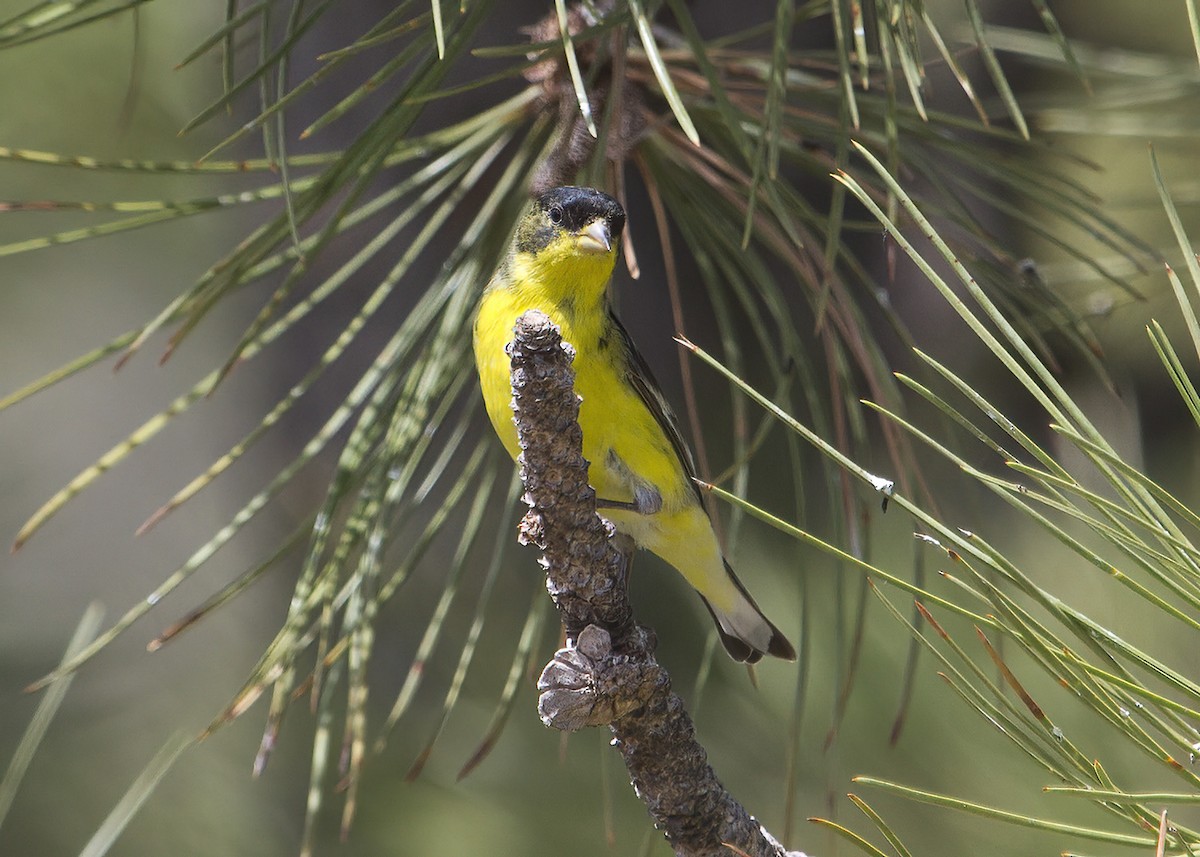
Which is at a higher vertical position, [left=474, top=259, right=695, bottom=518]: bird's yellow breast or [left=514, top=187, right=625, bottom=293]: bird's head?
[left=514, top=187, right=625, bottom=293]: bird's head

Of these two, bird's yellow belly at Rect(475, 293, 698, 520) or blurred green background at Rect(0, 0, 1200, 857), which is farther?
blurred green background at Rect(0, 0, 1200, 857)

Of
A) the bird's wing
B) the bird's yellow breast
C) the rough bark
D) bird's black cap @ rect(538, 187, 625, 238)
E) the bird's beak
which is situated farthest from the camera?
the bird's wing

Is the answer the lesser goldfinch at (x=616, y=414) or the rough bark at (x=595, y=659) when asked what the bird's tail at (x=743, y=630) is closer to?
the lesser goldfinch at (x=616, y=414)

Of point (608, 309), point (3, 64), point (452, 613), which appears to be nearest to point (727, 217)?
point (608, 309)

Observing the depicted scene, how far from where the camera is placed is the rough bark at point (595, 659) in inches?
54.6

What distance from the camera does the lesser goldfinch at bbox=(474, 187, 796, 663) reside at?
2020mm

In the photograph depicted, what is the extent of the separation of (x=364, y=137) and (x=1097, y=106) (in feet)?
4.27

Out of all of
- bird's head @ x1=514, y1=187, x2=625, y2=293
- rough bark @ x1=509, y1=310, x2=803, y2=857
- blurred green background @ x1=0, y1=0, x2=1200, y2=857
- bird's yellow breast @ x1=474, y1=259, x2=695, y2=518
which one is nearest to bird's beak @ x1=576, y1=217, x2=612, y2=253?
bird's head @ x1=514, y1=187, x2=625, y2=293

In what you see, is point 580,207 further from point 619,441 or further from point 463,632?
point 463,632

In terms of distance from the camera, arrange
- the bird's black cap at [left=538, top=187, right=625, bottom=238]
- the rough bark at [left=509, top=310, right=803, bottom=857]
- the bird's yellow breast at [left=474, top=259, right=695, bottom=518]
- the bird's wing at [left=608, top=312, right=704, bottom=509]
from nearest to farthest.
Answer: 1. the rough bark at [left=509, top=310, right=803, bottom=857]
2. the bird's black cap at [left=538, top=187, right=625, bottom=238]
3. the bird's yellow breast at [left=474, top=259, right=695, bottom=518]
4. the bird's wing at [left=608, top=312, right=704, bottom=509]

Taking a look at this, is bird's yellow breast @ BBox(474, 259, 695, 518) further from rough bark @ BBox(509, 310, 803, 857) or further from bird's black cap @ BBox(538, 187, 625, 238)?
rough bark @ BBox(509, 310, 803, 857)

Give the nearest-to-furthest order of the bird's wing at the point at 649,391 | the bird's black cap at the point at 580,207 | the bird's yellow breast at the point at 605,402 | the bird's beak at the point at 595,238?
1. the bird's black cap at the point at 580,207
2. the bird's beak at the point at 595,238
3. the bird's yellow breast at the point at 605,402
4. the bird's wing at the point at 649,391

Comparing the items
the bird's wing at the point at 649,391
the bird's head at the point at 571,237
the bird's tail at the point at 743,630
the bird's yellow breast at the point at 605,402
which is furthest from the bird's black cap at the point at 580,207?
the bird's tail at the point at 743,630

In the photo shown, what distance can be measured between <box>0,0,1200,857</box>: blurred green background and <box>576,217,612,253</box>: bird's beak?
1.49 ft
